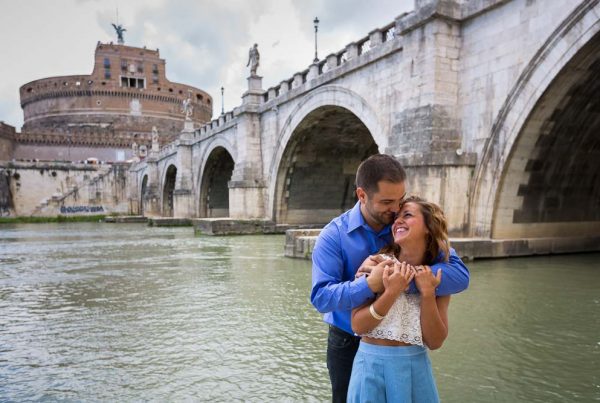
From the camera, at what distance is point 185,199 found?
3198 centimetres

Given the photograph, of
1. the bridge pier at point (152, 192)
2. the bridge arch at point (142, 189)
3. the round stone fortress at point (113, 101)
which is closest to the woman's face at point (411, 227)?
the bridge pier at point (152, 192)

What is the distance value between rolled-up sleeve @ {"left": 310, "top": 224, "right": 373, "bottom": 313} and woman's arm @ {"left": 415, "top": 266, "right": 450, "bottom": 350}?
19cm

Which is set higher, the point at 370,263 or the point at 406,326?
the point at 370,263

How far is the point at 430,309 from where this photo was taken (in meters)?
1.59

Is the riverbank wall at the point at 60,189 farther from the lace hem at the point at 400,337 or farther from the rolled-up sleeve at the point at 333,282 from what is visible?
the lace hem at the point at 400,337

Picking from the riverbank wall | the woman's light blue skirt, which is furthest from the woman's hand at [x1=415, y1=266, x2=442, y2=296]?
the riverbank wall

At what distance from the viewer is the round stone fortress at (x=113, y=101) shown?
59969 mm

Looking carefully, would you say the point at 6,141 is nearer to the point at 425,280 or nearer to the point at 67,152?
the point at 67,152

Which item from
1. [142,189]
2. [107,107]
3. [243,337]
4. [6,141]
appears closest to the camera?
[243,337]

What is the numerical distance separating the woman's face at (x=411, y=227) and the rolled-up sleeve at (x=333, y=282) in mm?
214

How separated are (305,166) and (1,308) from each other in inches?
594

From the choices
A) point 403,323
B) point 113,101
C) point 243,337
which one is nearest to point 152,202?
point 113,101

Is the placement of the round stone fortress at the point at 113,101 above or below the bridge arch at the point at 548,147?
above

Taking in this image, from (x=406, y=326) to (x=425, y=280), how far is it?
0.64 feet
